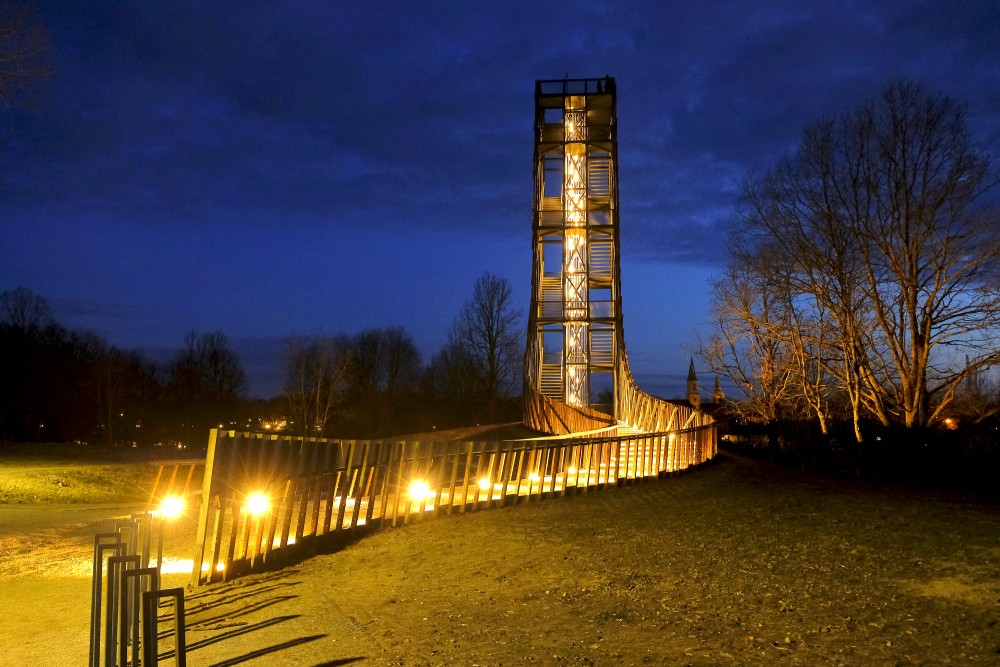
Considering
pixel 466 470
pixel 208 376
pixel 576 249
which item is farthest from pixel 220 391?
pixel 466 470

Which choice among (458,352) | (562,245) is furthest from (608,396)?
(562,245)

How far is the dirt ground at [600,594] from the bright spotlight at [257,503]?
63 cm

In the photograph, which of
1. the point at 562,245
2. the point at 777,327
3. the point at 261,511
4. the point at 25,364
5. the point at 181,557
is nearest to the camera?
the point at 261,511

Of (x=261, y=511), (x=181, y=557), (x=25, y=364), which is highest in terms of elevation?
(x=25, y=364)

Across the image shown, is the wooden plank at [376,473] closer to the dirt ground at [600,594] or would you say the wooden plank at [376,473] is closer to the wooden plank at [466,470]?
the dirt ground at [600,594]

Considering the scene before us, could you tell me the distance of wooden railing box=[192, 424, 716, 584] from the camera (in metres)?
7.50

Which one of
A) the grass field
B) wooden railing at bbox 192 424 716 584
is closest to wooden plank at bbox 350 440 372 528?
wooden railing at bbox 192 424 716 584

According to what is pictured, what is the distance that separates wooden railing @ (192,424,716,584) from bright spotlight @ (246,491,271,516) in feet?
0.04

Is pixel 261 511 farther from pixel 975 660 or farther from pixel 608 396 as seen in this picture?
pixel 608 396

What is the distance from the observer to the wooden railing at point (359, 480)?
750 cm

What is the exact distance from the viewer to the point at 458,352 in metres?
54.7

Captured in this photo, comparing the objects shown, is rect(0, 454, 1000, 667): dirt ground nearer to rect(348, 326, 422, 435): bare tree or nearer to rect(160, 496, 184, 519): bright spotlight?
rect(160, 496, 184, 519): bright spotlight

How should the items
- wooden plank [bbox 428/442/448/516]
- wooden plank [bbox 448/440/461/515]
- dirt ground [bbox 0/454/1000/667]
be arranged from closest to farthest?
dirt ground [bbox 0/454/1000/667] < wooden plank [bbox 428/442/448/516] < wooden plank [bbox 448/440/461/515]

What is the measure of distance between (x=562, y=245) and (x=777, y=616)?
3064 cm
